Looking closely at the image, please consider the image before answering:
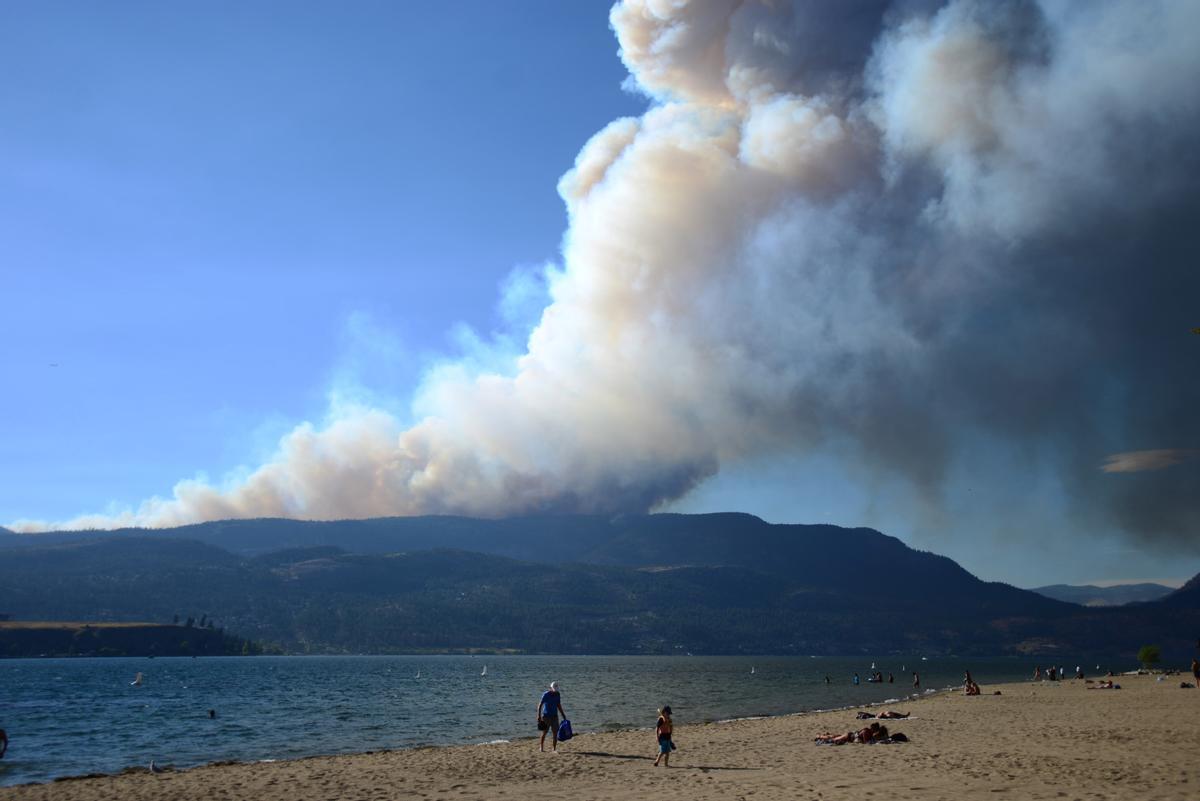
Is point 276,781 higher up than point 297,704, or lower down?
higher up

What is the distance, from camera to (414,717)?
244 feet

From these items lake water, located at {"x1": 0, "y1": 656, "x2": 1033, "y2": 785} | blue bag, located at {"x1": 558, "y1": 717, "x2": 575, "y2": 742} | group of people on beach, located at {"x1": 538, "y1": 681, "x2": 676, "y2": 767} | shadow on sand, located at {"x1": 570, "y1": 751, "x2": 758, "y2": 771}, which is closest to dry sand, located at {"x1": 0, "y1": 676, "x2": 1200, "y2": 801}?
shadow on sand, located at {"x1": 570, "y1": 751, "x2": 758, "y2": 771}

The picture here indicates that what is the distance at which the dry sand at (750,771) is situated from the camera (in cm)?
2697

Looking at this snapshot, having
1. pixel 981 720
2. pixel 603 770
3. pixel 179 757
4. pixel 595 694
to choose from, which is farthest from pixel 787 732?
pixel 595 694

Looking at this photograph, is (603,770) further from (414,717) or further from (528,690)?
(528,690)

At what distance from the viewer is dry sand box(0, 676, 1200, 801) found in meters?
27.0

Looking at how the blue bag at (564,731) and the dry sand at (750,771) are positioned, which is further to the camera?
the blue bag at (564,731)

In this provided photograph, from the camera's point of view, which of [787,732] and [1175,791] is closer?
[1175,791]

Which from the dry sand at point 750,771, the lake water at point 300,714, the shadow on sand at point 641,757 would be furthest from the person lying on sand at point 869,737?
the lake water at point 300,714

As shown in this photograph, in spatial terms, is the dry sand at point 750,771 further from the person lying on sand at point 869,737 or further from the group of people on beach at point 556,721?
the person lying on sand at point 869,737

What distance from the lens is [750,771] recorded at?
3228 cm

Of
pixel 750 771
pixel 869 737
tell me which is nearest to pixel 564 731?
pixel 750 771

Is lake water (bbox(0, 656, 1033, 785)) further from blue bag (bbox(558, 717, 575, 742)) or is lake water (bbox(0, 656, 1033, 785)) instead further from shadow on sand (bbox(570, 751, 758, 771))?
shadow on sand (bbox(570, 751, 758, 771))

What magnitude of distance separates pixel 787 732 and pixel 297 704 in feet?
206
